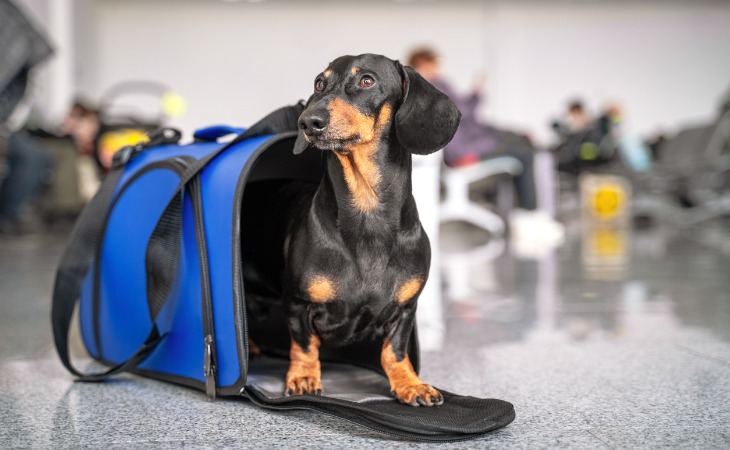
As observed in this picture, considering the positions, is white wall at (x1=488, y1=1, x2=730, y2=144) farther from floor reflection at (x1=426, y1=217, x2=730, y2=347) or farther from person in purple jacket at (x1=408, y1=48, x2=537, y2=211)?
floor reflection at (x1=426, y1=217, x2=730, y2=347)

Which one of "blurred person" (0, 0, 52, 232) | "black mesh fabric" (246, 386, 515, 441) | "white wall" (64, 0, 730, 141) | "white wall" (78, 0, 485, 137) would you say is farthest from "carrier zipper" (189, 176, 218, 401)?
"white wall" (78, 0, 485, 137)

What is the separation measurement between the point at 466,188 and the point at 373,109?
515 cm

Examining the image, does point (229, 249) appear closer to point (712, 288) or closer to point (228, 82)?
point (712, 288)

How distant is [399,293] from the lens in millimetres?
1509

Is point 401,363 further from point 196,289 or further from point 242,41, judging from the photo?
point 242,41

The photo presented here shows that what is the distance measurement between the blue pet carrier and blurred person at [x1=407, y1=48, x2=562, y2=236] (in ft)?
13.1

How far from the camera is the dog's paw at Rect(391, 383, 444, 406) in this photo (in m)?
1.44

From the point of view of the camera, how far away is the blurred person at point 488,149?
5.92 meters

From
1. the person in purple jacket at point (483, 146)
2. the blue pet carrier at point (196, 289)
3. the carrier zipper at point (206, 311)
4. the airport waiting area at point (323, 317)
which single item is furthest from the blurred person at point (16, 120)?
the person in purple jacket at point (483, 146)

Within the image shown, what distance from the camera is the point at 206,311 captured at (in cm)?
160

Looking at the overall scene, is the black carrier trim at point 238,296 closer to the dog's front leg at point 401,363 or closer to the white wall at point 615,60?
the dog's front leg at point 401,363

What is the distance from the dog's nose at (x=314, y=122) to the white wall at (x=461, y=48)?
1236cm

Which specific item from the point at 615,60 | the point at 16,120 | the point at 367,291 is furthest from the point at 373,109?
the point at 615,60

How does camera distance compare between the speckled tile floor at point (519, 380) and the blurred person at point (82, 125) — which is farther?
the blurred person at point (82, 125)
